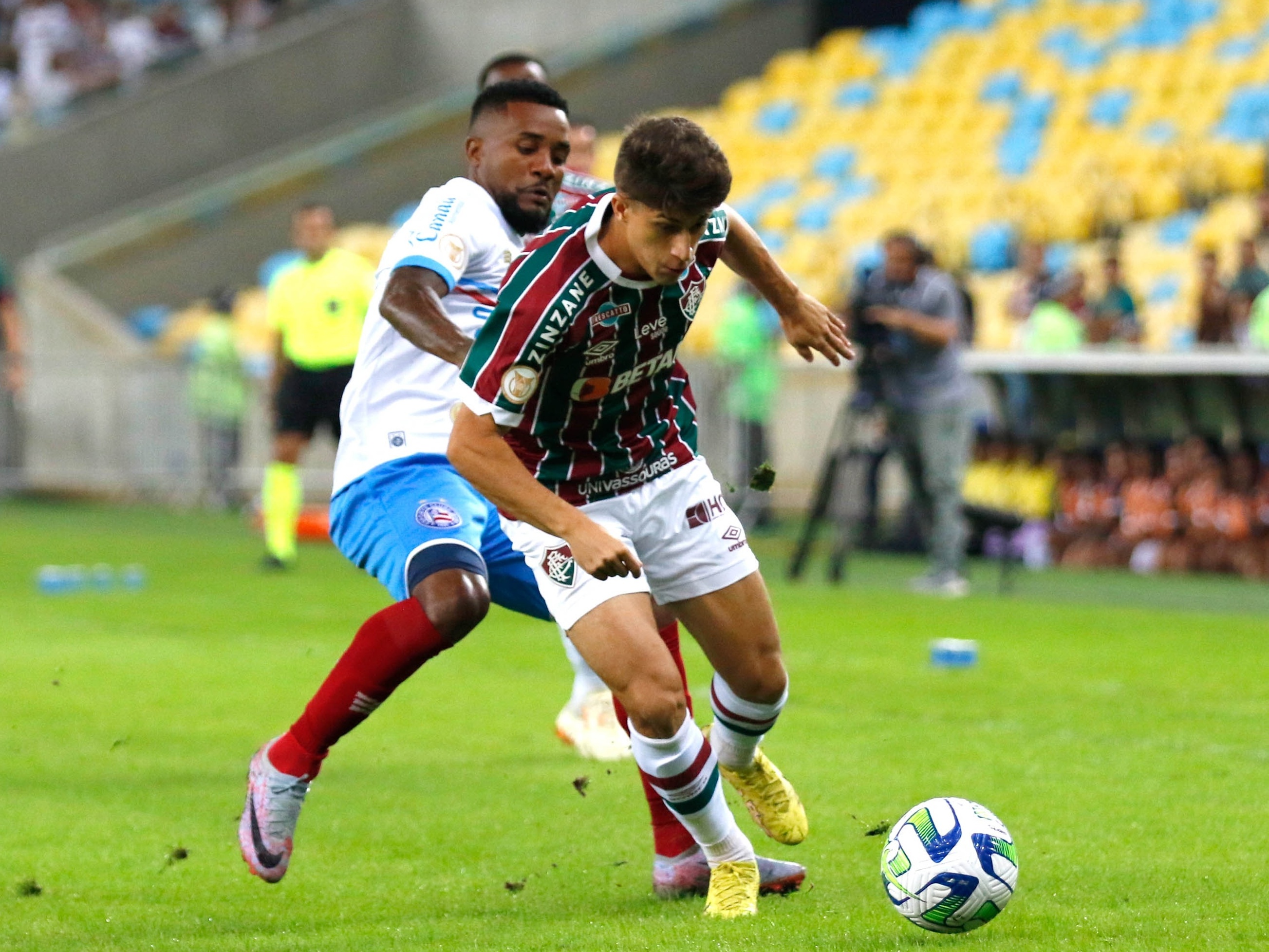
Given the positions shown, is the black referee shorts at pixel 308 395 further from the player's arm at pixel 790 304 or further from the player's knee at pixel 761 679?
the player's knee at pixel 761 679

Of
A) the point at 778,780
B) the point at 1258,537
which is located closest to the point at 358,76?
the point at 1258,537

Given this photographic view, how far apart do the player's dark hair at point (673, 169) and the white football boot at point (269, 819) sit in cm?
188

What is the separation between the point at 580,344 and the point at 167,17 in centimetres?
2666

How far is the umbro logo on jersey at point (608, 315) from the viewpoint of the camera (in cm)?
464

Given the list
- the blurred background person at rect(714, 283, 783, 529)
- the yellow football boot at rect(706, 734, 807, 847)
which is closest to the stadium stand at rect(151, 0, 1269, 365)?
the blurred background person at rect(714, 283, 783, 529)

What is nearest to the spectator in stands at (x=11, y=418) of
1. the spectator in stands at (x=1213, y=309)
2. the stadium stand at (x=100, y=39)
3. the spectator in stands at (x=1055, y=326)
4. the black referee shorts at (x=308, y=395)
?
the stadium stand at (x=100, y=39)

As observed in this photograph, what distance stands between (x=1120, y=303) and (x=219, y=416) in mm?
9644

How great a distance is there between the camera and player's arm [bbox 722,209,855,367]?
5.28 meters

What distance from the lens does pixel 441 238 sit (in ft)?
18.4

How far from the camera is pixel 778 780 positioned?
5.29 m

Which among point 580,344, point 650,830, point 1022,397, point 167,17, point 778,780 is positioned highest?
point 580,344

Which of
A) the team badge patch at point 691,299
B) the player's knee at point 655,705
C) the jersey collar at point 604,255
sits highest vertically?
the jersey collar at point 604,255

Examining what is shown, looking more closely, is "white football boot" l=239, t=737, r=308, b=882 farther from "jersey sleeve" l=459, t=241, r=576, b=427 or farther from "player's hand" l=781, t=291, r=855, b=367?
"player's hand" l=781, t=291, r=855, b=367

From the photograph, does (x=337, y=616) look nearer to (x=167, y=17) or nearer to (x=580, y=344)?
(x=580, y=344)
